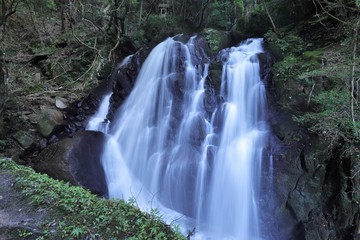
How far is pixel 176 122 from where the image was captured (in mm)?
8984

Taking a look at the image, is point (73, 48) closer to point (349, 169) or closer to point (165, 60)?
point (165, 60)

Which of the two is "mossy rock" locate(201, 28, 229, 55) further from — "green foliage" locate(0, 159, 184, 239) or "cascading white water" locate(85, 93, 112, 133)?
"green foliage" locate(0, 159, 184, 239)

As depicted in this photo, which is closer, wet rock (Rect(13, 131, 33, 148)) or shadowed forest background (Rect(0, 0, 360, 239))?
shadowed forest background (Rect(0, 0, 360, 239))

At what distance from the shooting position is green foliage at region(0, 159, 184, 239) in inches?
120

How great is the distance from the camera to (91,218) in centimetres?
327

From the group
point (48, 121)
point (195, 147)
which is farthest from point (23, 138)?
point (195, 147)

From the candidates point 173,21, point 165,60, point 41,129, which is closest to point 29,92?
point 41,129

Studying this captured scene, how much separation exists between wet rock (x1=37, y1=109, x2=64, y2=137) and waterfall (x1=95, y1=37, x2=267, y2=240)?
1.75 meters

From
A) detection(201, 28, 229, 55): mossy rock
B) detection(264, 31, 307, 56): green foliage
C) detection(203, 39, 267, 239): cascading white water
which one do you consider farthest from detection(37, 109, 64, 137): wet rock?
detection(264, 31, 307, 56): green foliage

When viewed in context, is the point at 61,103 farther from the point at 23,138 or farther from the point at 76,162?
the point at 76,162

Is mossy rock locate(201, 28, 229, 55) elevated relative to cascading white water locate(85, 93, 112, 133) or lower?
elevated

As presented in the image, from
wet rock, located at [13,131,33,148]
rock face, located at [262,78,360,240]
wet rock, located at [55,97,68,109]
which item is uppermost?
wet rock, located at [55,97,68,109]

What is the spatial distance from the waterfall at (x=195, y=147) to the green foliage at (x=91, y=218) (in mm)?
2420

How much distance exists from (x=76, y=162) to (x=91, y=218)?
15.4 ft
